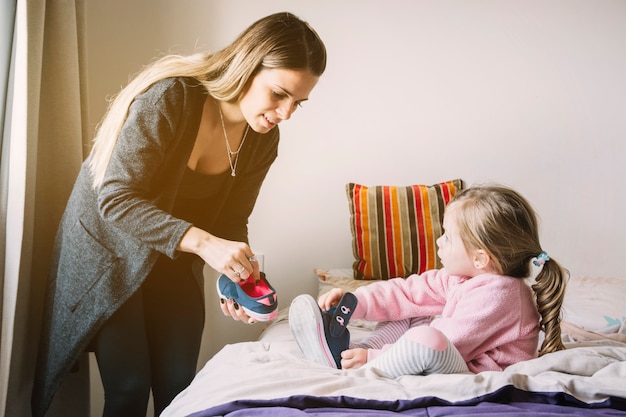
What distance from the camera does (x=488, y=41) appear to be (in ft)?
7.31

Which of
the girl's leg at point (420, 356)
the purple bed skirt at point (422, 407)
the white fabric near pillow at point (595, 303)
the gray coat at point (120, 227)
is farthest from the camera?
the white fabric near pillow at point (595, 303)

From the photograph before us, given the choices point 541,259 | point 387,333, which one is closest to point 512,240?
point 541,259

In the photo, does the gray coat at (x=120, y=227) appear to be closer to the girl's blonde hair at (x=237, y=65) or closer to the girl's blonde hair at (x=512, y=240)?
the girl's blonde hair at (x=237, y=65)

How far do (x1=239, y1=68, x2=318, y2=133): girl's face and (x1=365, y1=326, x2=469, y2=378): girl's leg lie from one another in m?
0.54

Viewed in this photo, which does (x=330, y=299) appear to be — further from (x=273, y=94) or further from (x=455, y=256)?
(x=273, y=94)

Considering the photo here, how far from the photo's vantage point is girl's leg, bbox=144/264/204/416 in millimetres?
1317

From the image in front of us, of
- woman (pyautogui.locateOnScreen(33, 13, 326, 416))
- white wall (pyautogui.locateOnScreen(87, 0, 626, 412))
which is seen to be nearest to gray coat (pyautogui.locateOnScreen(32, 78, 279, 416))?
woman (pyautogui.locateOnScreen(33, 13, 326, 416))

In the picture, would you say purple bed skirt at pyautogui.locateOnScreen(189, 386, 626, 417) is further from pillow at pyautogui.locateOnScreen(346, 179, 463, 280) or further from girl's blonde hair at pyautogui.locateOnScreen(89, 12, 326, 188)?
pillow at pyautogui.locateOnScreen(346, 179, 463, 280)

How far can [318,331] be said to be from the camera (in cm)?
118

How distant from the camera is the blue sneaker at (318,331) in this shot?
3.86 feet

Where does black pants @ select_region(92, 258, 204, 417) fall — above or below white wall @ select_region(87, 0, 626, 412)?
below

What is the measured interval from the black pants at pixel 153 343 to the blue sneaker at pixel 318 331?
11.2 inches

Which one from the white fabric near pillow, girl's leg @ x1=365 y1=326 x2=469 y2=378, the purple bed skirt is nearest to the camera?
the purple bed skirt

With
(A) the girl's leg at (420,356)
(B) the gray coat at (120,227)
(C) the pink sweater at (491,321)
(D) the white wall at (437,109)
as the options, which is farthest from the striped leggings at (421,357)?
(D) the white wall at (437,109)
